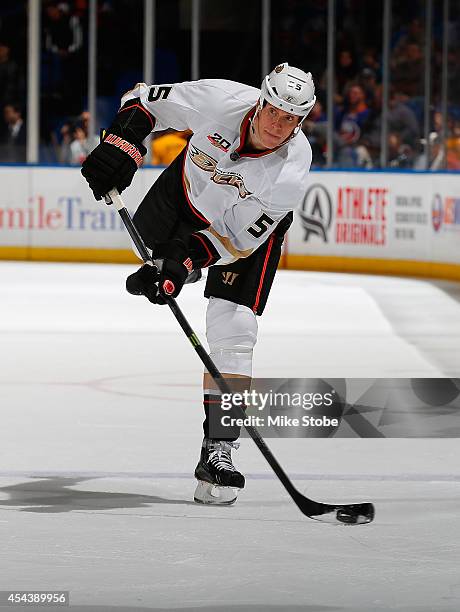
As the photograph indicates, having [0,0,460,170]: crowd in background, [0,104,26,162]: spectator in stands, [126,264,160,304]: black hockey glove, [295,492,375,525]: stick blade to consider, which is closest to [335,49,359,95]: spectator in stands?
[0,0,460,170]: crowd in background

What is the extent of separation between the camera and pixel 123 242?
15.4 meters

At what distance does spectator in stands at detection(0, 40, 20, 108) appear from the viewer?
17.0m

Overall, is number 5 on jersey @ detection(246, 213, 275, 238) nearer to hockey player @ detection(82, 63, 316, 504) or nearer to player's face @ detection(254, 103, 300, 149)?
hockey player @ detection(82, 63, 316, 504)

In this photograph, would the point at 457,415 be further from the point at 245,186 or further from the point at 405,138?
the point at 405,138

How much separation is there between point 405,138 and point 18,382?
30.4 ft

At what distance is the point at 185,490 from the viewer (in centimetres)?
455

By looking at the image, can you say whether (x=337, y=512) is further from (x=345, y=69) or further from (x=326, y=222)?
(x=345, y=69)

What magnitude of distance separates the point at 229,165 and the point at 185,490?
965 millimetres

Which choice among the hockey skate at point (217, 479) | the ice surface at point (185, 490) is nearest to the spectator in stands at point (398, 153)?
the ice surface at point (185, 490)

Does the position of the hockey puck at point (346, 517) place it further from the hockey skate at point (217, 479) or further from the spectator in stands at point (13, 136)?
the spectator in stands at point (13, 136)

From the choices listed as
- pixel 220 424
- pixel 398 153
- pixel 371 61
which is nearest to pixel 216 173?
pixel 220 424

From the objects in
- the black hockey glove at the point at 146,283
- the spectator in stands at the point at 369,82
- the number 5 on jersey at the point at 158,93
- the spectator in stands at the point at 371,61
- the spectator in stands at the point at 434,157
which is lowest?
the black hockey glove at the point at 146,283

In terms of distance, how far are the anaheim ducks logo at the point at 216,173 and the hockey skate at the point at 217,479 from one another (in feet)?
2.46

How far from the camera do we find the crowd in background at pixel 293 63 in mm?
15508
